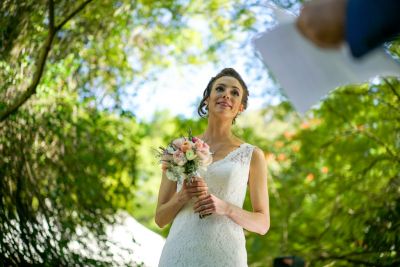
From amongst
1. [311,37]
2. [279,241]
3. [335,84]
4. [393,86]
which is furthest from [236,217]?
[279,241]

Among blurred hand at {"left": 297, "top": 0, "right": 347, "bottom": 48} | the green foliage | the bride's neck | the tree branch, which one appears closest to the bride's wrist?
the bride's neck

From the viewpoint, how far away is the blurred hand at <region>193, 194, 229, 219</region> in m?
2.72

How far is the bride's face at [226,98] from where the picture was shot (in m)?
3.05

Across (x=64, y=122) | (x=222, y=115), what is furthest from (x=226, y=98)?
(x=64, y=122)

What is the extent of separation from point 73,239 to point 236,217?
321 cm

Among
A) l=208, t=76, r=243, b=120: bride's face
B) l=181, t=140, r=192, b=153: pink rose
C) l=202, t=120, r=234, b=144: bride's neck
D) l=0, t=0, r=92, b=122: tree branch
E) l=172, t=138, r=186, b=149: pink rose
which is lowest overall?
l=181, t=140, r=192, b=153: pink rose

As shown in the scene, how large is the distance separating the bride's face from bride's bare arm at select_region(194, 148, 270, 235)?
223mm

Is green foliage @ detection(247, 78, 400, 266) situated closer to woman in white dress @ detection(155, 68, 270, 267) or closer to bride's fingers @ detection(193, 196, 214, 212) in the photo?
woman in white dress @ detection(155, 68, 270, 267)

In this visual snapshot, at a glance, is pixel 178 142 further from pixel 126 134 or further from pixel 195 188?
pixel 126 134

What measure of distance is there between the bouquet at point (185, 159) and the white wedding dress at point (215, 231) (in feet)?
0.50

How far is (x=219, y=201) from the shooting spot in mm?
2746

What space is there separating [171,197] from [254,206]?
1.26 feet

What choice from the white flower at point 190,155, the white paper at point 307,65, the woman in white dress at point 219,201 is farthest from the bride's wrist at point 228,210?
the white paper at point 307,65

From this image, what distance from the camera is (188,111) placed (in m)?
9.80
